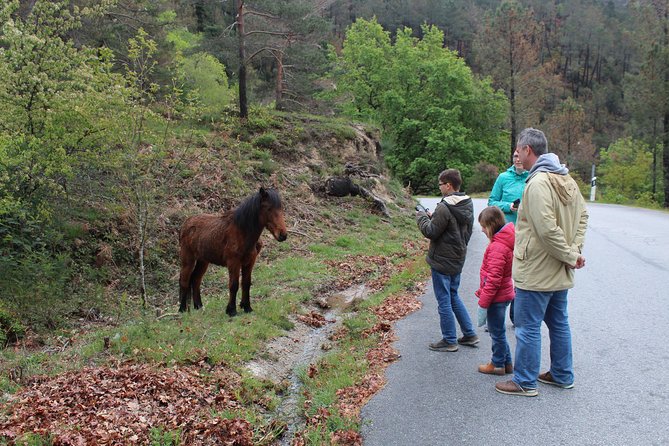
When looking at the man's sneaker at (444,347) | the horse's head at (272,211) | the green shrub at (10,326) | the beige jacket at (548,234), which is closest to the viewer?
the beige jacket at (548,234)

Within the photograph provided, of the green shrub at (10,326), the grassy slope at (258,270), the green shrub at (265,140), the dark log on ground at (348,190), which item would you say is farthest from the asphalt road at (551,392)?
the green shrub at (265,140)

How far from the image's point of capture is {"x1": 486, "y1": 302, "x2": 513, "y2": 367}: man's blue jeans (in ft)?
16.4

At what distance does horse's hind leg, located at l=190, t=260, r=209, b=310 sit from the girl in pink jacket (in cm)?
473

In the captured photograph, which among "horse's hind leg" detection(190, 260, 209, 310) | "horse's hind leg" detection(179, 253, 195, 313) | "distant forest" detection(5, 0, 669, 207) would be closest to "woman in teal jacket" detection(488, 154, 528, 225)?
"horse's hind leg" detection(190, 260, 209, 310)

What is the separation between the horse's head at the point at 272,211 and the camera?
6891 mm

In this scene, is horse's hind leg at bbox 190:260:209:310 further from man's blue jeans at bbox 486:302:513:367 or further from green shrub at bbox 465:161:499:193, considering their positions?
green shrub at bbox 465:161:499:193

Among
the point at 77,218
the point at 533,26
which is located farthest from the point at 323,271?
the point at 533,26

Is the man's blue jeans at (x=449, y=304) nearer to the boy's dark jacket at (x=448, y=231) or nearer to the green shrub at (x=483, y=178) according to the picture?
the boy's dark jacket at (x=448, y=231)

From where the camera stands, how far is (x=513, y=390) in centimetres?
452

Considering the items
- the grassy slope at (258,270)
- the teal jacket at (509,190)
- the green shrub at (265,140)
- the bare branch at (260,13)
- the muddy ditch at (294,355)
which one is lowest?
the muddy ditch at (294,355)

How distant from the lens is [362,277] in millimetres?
10617

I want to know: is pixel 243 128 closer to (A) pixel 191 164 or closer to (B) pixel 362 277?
(A) pixel 191 164

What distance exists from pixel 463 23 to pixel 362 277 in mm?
84590

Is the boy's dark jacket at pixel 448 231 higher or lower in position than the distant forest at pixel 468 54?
lower
